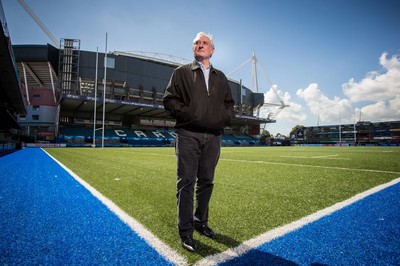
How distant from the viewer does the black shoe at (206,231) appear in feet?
6.20

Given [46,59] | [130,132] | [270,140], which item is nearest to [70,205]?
[130,132]

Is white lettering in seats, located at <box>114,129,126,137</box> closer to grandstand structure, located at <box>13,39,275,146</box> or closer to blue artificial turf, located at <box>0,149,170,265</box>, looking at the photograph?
grandstand structure, located at <box>13,39,275,146</box>

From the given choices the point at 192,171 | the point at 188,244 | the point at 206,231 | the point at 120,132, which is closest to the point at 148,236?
the point at 188,244

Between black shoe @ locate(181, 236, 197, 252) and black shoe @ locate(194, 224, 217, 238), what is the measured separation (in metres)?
0.25

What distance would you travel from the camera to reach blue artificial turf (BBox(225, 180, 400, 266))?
1.48 metres

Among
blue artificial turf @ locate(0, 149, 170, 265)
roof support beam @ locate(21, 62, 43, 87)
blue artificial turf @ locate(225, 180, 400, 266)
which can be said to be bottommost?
blue artificial turf @ locate(0, 149, 170, 265)

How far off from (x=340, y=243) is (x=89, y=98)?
120 ft

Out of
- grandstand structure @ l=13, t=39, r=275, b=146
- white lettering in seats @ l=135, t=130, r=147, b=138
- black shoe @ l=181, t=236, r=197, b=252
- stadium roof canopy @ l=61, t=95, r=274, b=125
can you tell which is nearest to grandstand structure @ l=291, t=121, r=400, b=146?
grandstand structure @ l=13, t=39, r=275, b=146

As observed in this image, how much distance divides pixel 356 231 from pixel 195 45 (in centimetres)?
229

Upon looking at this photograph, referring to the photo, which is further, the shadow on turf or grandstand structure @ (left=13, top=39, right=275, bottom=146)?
grandstand structure @ (left=13, top=39, right=275, bottom=146)

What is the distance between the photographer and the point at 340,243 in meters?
1.72

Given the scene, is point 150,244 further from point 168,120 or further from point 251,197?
point 168,120

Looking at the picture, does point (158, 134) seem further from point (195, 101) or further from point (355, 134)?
point (355, 134)

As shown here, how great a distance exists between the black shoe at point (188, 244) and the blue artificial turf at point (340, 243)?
31 cm
